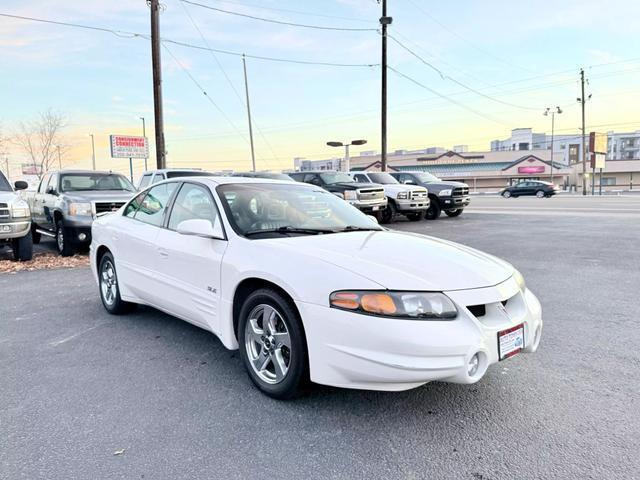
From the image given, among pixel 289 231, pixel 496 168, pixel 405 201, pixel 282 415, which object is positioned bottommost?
pixel 282 415

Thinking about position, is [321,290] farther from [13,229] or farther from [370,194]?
[370,194]

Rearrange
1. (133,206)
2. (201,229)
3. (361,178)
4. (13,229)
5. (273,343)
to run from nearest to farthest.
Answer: (273,343), (201,229), (133,206), (13,229), (361,178)

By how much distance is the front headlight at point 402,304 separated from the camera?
2598mm

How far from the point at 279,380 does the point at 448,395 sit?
3.76 feet

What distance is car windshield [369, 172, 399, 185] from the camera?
17.6 meters

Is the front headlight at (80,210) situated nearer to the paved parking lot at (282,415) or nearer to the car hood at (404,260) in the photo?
the paved parking lot at (282,415)

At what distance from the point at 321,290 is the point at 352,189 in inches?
502

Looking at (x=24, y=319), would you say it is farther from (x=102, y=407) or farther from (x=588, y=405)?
(x=588, y=405)

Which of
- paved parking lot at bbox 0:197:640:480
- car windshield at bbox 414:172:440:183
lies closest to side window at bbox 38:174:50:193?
paved parking lot at bbox 0:197:640:480

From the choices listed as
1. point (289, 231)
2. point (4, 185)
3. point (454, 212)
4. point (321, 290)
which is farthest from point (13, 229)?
point (454, 212)

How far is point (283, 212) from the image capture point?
393 centimetres

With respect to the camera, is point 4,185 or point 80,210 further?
point 4,185

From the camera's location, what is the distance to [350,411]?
2961 millimetres

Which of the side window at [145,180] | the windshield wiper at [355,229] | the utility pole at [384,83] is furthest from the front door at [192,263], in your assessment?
the utility pole at [384,83]
